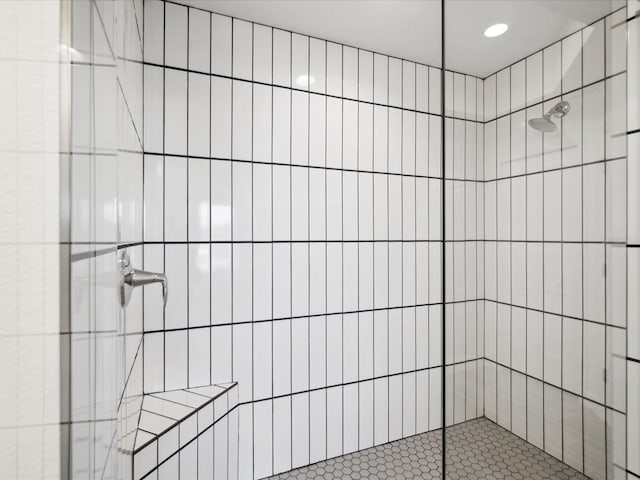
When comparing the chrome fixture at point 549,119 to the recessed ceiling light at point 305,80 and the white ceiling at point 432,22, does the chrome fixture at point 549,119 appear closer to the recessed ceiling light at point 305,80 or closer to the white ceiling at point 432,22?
the white ceiling at point 432,22

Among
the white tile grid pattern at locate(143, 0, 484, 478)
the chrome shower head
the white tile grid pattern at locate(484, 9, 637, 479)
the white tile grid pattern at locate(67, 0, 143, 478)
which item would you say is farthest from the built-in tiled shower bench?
the chrome shower head

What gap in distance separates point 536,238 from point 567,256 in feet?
0.16

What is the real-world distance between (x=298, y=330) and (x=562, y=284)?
54.2 inches

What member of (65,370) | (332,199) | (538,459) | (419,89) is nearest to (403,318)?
(332,199)

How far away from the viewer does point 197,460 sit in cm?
130

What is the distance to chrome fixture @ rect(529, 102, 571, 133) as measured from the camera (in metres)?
0.51

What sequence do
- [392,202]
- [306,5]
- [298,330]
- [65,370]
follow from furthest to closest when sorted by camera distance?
1. [392,202]
2. [298,330]
3. [306,5]
4. [65,370]

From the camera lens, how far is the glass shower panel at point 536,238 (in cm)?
47

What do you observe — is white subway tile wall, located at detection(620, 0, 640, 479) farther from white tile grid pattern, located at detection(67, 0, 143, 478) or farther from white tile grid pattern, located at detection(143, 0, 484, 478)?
white tile grid pattern, located at detection(143, 0, 484, 478)

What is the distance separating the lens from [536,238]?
529 millimetres

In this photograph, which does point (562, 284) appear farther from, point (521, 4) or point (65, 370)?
point (65, 370)

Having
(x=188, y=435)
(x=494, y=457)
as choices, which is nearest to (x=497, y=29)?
(x=494, y=457)

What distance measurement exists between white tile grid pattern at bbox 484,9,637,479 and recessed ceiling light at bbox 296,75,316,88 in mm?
1360

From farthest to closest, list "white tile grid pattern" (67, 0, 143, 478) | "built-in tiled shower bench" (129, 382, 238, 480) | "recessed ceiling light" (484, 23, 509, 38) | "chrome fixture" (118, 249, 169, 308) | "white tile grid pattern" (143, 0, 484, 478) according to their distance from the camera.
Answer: "white tile grid pattern" (143, 0, 484, 478) < "built-in tiled shower bench" (129, 382, 238, 480) < "chrome fixture" (118, 249, 169, 308) < "recessed ceiling light" (484, 23, 509, 38) < "white tile grid pattern" (67, 0, 143, 478)
